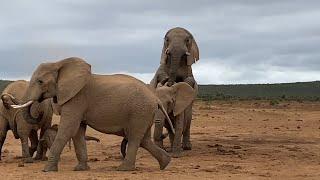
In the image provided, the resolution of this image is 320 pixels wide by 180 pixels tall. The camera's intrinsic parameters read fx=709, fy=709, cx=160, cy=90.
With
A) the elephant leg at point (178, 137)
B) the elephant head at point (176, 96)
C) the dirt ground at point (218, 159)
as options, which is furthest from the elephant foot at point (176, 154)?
the elephant head at point (176, 96)

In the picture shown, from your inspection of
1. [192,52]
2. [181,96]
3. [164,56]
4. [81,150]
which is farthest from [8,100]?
[192,52]

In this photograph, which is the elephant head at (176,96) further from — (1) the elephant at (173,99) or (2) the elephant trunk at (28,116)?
(2) the elephant trunk at (28,116)

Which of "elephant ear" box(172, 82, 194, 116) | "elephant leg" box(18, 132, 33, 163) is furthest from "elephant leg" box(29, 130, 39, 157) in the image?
"elephant ear" box(172, 82, 194, 116)

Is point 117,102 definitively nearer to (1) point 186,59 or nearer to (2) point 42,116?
(2) point 42,116

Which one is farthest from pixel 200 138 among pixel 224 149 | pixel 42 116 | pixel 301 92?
pixel 301 92

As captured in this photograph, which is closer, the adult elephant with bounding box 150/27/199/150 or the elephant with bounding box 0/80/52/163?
the elephant with bounding box 0/80/52/163

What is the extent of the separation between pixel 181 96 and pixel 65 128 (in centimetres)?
364

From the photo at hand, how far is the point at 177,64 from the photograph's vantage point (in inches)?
639

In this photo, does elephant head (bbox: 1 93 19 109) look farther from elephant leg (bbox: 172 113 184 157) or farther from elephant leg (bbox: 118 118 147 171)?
elephant leg (bbox: 172 113 184 157)

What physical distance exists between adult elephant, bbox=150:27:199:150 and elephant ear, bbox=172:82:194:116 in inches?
56.0

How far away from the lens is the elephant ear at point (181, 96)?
1455cm

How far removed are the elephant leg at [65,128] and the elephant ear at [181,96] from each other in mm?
3261

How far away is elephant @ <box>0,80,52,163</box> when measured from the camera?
13.5 m

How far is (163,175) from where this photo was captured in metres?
11.3
